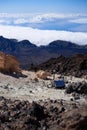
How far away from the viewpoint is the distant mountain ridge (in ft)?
446

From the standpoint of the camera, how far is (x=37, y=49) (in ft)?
482

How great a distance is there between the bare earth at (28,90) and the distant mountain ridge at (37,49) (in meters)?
106

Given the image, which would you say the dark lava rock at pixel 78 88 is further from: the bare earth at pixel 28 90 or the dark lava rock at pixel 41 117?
the dark lava rock at pixel 41 117

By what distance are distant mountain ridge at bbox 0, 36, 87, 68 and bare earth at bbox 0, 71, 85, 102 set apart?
106 m

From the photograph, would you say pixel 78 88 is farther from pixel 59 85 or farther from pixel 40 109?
pixel 40 109

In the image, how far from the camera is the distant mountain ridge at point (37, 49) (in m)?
136

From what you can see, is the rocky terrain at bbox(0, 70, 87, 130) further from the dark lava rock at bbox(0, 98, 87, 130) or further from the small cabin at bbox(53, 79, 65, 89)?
the small cabin at bbox(53, 79, 65, 89)

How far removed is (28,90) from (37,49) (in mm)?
124467

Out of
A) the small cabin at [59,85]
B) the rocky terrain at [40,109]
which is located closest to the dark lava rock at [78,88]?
the rocky terrain at [40,109]

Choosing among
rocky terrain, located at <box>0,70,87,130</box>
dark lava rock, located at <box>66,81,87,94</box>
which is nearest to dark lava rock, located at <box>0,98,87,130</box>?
rocky terrain, located at <box>0,70,87,130</box>

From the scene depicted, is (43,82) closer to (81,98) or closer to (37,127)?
(81,98)

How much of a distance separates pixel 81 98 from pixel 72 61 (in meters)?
25.7

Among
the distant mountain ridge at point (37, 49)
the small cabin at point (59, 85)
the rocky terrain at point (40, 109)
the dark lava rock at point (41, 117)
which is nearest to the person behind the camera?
the dark lava rock at point (41, 117)

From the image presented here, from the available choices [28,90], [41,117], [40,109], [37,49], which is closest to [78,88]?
[28,90]
